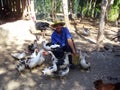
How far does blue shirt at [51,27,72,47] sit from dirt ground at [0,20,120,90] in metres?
0.85

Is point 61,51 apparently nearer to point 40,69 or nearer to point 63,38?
point 63,38

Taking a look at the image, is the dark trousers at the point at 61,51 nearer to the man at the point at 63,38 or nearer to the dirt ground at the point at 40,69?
the man at the point at 63,38

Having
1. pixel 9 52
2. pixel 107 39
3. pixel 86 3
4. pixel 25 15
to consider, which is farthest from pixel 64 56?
pixel 86 3

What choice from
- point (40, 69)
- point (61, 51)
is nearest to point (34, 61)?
point (40, 69)

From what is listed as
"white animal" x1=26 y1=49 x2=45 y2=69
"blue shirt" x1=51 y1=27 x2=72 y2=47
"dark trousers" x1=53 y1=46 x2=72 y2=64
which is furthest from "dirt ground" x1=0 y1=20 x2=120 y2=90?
"blue shirt" x1=51 y1=27 x2=72 y2=47

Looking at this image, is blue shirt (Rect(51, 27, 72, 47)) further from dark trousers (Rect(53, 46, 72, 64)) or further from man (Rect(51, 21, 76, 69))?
dark trousers (Rect(53, 46, 72, 64))

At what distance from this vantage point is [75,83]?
273 inches

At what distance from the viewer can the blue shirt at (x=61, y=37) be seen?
7536mm

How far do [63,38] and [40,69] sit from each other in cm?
114

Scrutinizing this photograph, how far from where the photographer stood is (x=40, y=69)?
7.87 meters

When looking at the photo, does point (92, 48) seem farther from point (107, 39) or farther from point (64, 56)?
point (64, 56)

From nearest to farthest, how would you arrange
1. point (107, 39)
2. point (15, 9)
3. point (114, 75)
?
point (114, 75) → point (107, 39) → point (15, 9)

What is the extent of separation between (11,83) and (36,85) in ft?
2.15

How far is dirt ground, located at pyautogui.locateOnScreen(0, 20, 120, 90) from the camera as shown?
268 inches
